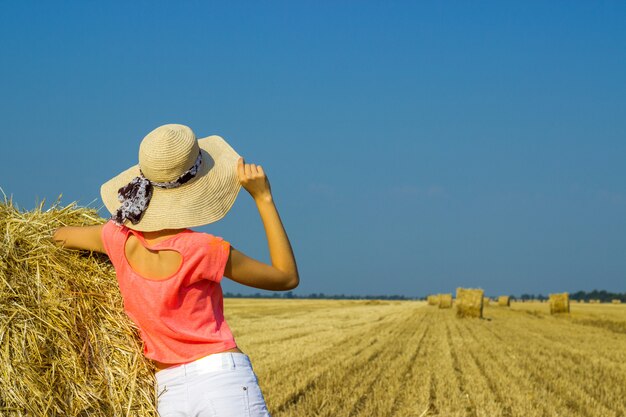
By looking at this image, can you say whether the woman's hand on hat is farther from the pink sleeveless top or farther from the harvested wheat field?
the harvested wheat field

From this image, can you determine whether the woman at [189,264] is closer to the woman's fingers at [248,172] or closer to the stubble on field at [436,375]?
the woman's fingers at [248,172]

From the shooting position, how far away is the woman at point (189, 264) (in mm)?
2449

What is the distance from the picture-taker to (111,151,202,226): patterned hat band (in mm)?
2494

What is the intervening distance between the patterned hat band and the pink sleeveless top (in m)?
0.08

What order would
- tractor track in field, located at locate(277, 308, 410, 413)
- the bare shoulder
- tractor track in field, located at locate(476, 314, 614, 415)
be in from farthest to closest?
1. tractor track in field, located at locate(476, 314, 614, 415)
2. tractor track in field, located at locate(277, 308, 410, 413)
3. the bare shoulder

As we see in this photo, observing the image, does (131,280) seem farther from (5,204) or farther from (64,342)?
(5,204)

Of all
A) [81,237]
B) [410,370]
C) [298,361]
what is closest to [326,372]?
[298,361]

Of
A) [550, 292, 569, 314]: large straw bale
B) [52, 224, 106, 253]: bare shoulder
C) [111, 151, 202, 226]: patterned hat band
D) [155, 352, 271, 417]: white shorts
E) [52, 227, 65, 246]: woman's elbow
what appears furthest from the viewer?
[550, 292, 569, 314]: large straw bale

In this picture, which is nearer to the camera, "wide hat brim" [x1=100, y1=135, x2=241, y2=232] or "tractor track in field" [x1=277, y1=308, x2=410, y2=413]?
"wide hat brim" [x1=100, y1=135, x2=241, y2=232]

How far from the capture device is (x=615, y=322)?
2609 cm

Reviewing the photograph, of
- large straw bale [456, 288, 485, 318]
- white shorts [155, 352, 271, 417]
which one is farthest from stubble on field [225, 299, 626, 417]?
large straw bale [456, 288, 485, 318]

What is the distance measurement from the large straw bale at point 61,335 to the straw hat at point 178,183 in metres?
0.71

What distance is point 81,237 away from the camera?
9.87 feet

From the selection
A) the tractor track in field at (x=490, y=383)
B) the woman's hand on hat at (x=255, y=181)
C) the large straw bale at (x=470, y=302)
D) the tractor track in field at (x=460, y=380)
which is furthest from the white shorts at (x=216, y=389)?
the large straw bale at (x=470, y=302)
